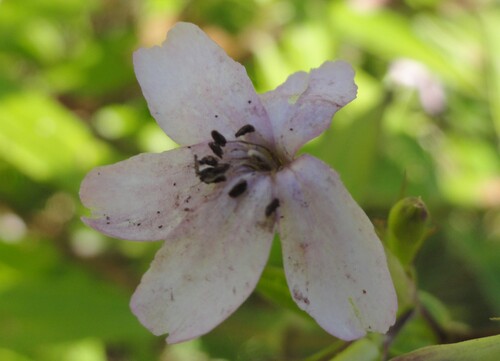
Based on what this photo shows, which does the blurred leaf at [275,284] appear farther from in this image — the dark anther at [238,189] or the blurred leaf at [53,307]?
the blurred leaf at [53,307]

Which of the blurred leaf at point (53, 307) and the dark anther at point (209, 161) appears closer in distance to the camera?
the dark anther at point (209, 161)

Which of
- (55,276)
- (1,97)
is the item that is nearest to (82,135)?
(1,97)

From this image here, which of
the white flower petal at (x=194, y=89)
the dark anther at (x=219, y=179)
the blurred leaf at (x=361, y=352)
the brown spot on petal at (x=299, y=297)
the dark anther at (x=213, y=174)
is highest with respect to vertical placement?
the white flower petal at (x=194, y=89)

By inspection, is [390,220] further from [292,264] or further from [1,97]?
[1,97]

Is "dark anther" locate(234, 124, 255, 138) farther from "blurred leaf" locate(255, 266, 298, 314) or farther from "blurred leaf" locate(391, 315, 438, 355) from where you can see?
"blurred leaf" locate(391, 315, 438, 355)

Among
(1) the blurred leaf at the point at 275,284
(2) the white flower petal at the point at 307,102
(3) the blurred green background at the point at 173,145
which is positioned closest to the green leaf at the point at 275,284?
(1) the blurred leaf at the point at 275,284
